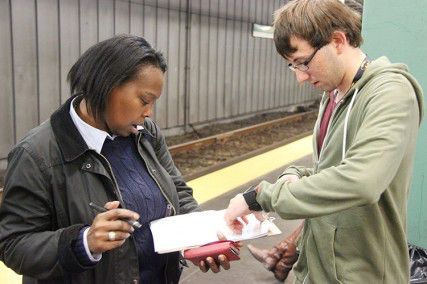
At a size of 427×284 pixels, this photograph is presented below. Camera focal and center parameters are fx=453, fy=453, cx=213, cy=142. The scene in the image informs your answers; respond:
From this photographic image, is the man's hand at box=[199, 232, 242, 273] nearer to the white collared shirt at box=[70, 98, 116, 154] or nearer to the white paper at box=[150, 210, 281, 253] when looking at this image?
the white paper at box=[150, 210, 281, 253]

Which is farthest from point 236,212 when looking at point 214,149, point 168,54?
point 168,54

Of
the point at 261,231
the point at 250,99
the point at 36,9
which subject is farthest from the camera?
the point at 250,99

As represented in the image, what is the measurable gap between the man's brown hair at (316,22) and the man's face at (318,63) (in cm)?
2

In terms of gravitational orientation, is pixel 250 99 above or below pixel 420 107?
below

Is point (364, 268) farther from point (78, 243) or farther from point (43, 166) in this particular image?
point (43, 166)

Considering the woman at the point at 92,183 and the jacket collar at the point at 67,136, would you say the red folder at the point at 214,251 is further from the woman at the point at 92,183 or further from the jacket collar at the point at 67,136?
the jacket collar at the point at 67,136

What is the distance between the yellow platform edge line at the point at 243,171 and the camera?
5.93 m

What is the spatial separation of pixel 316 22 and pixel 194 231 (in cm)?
93

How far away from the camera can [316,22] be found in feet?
5.32

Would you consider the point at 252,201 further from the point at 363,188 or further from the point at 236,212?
the point at 363,188

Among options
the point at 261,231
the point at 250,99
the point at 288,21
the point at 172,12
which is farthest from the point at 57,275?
the point at 250,99

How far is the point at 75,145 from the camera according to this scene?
5.32ft

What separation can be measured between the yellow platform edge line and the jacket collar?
12.4 ft

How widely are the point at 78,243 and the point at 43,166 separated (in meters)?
0.29
